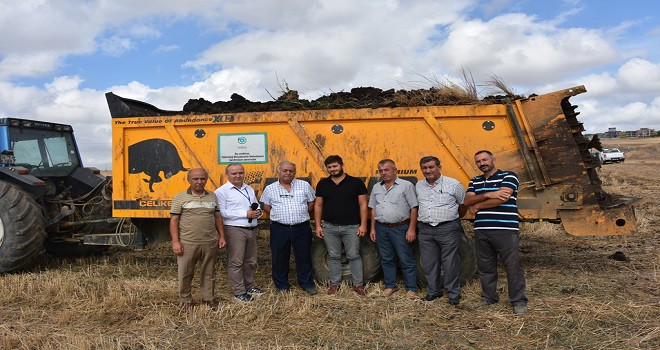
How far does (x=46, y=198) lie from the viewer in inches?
296

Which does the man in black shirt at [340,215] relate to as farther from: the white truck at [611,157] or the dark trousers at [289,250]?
the white truck at [611,157]

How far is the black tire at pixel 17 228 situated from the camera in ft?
20.9

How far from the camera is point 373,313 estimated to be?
4656mm

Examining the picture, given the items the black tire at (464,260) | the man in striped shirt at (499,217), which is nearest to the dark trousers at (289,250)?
the black tire at (464,260)

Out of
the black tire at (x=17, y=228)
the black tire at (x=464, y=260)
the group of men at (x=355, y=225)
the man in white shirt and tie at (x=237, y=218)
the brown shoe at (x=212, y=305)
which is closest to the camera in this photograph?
the group of men at (x=355, y=225)

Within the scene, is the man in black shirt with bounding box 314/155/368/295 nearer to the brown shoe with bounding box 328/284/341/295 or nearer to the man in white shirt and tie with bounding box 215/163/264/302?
the brown shoe with bounding box 328/284/341/295

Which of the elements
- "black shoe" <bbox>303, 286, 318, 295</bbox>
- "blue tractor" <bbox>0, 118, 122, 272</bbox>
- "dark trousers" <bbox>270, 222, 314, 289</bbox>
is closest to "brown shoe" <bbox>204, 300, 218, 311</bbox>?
"dark trousers" <bbox>270, 222, 314, 289</bbox>

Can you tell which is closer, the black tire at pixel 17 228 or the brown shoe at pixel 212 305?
the brown shoe at pixel 212 305

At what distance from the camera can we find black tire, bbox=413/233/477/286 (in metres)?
5.51

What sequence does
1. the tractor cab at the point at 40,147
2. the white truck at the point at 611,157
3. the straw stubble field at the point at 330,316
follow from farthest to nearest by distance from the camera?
the white truck at the point at 611,157 → the tractor cab at the point at 40,147 → the straw stubble field at the point at 330,316

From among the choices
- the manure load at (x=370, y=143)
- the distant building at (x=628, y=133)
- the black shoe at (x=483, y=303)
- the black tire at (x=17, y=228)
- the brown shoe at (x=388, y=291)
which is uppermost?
the distant building at (x=628, y=133)

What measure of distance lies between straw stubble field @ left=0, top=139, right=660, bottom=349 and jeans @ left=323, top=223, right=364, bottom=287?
0.21m

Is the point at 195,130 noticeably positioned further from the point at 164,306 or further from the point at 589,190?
the point at 589,190

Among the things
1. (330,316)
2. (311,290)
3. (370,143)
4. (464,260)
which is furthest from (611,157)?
(330,316)
